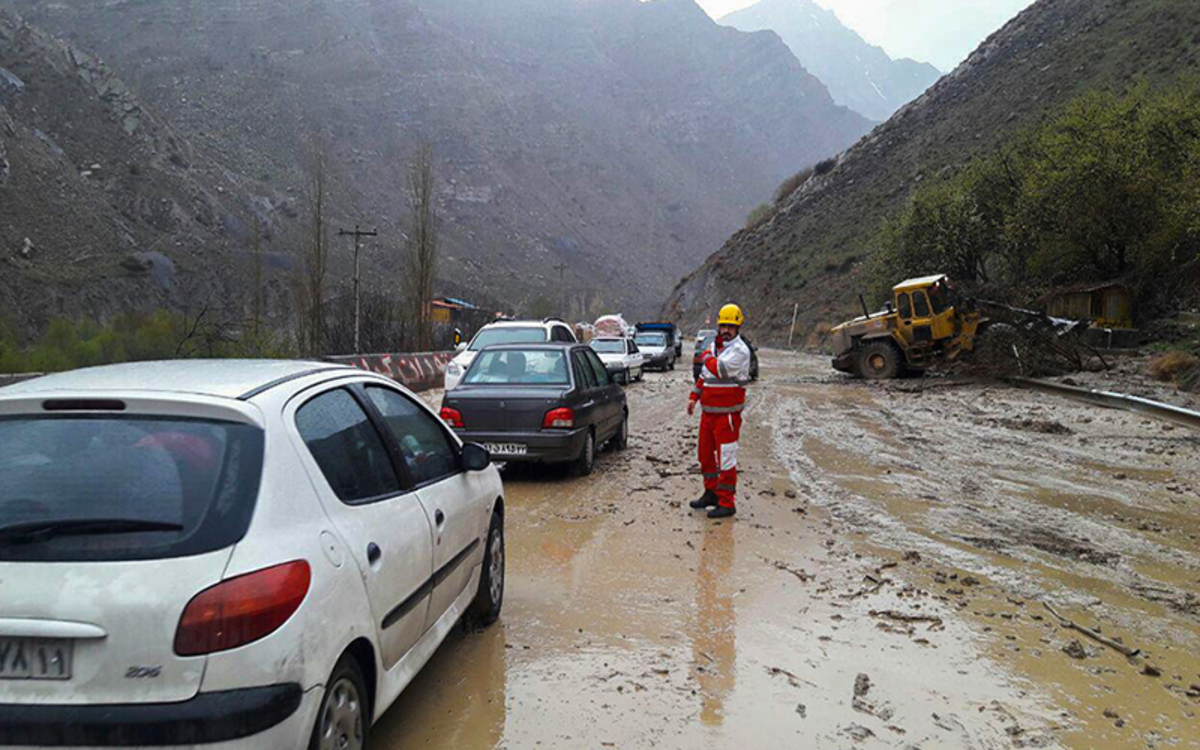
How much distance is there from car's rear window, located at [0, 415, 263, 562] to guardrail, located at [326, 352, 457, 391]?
13782 millimetres

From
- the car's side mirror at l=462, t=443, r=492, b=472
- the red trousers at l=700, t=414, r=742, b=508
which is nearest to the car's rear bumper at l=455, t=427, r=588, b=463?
the red trousers at l=700, t=414, r=742, b=508

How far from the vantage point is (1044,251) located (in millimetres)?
29484

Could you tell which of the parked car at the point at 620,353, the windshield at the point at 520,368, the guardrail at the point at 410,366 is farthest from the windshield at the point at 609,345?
the windshield at the point at 520,368

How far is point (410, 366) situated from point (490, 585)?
1575 cm

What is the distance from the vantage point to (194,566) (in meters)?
2.42

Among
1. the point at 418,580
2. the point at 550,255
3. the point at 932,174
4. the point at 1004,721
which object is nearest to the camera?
the point at 418,580

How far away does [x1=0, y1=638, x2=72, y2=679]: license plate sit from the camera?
7.65ft

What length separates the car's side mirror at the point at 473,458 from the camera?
4445 millimetres

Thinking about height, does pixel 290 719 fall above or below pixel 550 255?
below

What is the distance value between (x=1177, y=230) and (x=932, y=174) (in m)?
32.1

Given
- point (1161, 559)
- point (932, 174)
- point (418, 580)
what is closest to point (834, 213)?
point (932, 174)

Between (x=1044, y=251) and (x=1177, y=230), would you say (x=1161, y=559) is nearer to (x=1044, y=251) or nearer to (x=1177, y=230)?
(x=1177, y=230)

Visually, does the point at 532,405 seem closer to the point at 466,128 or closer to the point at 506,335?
the point at 506,335

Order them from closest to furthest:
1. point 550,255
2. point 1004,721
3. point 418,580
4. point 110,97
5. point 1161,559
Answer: point 418,580 < point 1004,721 < point 1161,559 < point 110,97 < point 550,255
